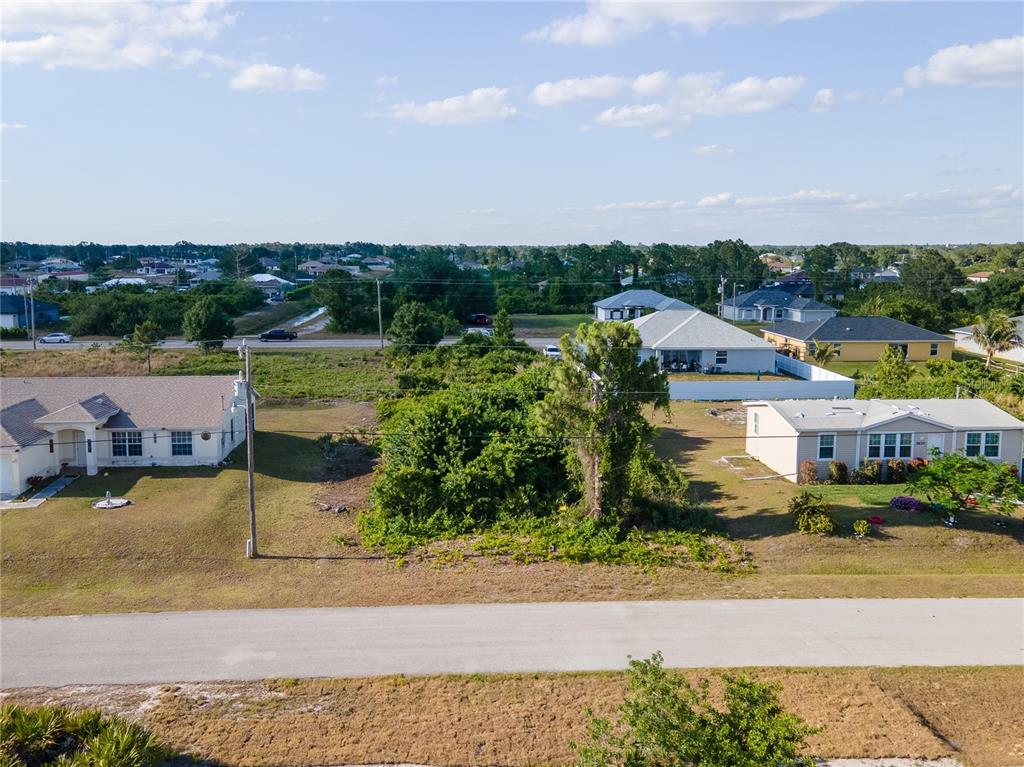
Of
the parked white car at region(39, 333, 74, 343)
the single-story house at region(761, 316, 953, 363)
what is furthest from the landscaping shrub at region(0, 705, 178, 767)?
the parked white car at region(39, 333, 74, 343)

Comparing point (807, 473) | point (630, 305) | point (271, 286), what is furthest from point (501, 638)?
point (271, 286)

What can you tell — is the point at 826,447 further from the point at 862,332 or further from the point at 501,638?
the point at 862,332

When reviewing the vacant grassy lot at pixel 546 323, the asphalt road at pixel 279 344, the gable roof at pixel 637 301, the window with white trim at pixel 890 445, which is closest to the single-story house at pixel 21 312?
the asphalt road at pixel 279 344

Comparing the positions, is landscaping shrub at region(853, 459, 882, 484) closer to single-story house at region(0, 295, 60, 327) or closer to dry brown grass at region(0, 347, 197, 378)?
dry brown grass at region(0, 347, 197, 378)

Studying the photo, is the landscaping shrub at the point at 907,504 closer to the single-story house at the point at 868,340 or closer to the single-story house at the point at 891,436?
the single-story house at the point at 891,436

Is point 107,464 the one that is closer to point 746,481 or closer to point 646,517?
point 646,517

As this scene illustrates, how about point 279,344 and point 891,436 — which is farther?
point 279,344

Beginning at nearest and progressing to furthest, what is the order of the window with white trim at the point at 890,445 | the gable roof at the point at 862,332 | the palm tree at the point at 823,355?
the window with white trim at the point at 890,445 → the palm tree at the point at 823,355 → the gable roof at the point at 862,332

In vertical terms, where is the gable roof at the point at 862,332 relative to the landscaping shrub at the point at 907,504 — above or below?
above
